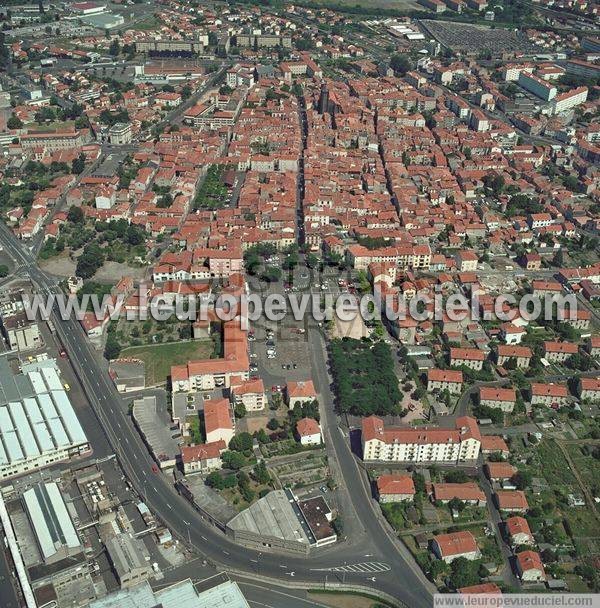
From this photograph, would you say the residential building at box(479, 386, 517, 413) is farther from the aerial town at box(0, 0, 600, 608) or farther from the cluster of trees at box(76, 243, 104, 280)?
the cluster of trees at box(76, 243, 104, 280)

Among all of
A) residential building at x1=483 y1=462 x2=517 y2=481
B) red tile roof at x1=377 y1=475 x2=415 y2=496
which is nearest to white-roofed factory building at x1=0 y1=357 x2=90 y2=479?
red tile roof at x1=377 y1=475 x2=415 y2=496

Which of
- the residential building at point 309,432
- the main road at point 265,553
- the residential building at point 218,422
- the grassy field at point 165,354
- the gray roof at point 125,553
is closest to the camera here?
the gray roof at point 125,553

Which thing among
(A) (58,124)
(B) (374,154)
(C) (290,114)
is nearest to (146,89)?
(A) (58,124)

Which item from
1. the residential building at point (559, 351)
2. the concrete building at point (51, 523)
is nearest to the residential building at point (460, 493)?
the residential building at point (559, 351)

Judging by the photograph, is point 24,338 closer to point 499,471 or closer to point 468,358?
point 468,358

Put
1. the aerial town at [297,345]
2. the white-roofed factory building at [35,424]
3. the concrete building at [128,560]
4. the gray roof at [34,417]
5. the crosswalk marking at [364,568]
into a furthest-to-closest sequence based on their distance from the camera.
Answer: the gray roof at [34,417] → the white-roofed factory building at [35,424] → the aerial town at [297,345] → the crosswalk marking at [364,568] → the concrete building at [128,560]

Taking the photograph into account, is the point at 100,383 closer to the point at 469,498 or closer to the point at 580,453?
the point at 469,498

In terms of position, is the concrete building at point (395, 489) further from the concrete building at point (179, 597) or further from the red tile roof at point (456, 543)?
the concrete building at point (179, 597)
